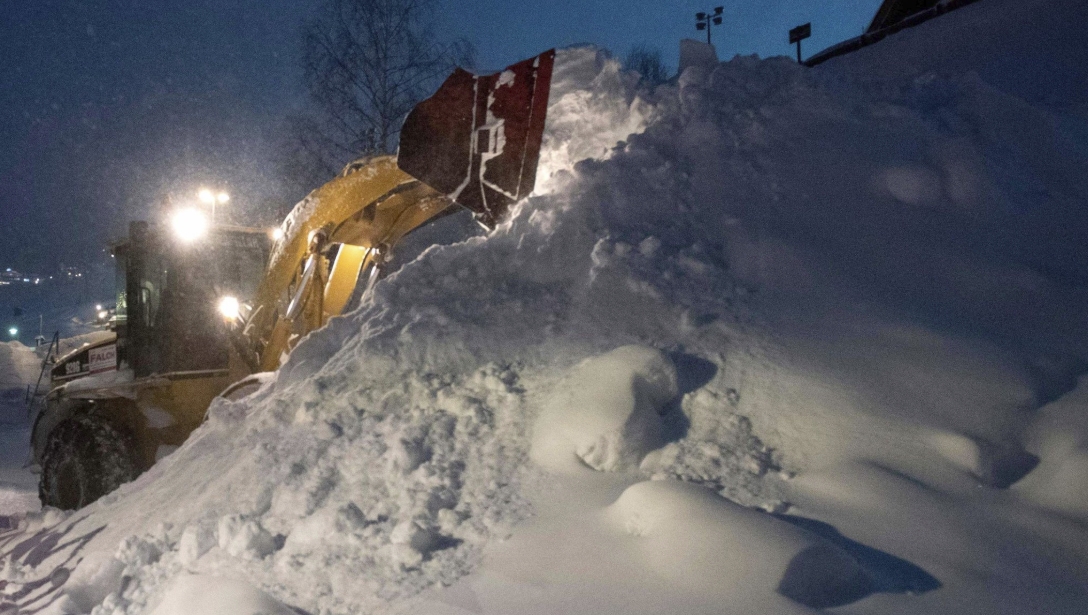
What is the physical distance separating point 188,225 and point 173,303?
70 centimetres

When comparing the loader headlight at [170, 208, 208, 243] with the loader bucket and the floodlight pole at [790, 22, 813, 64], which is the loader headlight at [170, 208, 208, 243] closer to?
the loader bucket

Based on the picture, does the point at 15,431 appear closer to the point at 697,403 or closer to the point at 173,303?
the point at 173,303

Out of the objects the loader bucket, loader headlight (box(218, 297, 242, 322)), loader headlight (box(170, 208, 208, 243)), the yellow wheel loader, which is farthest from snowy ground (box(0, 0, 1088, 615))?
loader headlight (box(170, 208, 208, 243))

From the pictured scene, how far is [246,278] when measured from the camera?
6828 mm

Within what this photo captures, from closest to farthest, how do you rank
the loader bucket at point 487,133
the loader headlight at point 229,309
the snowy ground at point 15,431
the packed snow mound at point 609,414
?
the packed snow mound at point 609,414, the loader bucket at point 487,133, the loader headlight at point 229,309, the snowy ground at point 15,431

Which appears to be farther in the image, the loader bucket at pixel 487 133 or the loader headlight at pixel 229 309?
the loader headlight at pixel 229 309

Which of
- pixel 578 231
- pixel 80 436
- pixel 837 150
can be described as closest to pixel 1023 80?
pixel 837 150

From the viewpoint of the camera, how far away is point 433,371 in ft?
12.2

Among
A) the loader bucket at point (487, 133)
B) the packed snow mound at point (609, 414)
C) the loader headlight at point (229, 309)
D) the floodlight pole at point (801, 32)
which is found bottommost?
the packed snow mound at point (609, 414)

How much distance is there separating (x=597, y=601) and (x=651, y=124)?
342cm

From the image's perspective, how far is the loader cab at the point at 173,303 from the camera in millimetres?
6277

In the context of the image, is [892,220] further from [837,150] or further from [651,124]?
[651,124]

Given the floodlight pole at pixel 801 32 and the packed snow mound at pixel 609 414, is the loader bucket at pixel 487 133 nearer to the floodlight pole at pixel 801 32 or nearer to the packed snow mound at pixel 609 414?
the packed snow mound at pixel 609 414

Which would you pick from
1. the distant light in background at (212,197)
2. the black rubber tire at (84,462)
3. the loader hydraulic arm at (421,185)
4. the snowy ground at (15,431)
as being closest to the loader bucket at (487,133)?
the loader hydraulic arm at (421,185)
